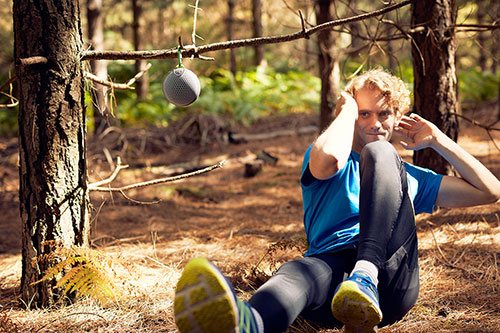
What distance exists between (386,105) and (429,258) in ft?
4.56

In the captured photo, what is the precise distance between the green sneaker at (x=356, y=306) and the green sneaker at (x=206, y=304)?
40 cm

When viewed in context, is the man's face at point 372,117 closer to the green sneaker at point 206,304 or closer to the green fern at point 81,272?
the green sneaker at point 206,304

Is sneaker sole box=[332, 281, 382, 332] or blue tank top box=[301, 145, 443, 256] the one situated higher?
blue tank top box=[301, 145, 443, 256]

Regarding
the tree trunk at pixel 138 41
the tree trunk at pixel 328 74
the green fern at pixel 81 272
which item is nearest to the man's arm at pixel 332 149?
the green fern at pixel 81 272

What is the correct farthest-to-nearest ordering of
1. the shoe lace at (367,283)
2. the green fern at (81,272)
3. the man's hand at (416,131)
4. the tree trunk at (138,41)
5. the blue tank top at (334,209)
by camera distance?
the tree trunk at (138,41)
the man's hand at (416,131)
the green fern at (81,272)
the blue tank top at (334,209)
the shoe lace at (367,283)

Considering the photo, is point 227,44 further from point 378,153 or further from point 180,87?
point 378,153

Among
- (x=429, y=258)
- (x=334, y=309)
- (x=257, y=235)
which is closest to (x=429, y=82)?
(x=429, y=258)

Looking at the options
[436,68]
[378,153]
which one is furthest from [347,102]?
[436,68]

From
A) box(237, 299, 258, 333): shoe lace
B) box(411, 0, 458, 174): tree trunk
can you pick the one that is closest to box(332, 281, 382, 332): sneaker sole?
box(237, 299, 258, 333): shoe lace

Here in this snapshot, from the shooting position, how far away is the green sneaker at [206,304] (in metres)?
1.56

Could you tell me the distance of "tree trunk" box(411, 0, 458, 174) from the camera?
360 cm

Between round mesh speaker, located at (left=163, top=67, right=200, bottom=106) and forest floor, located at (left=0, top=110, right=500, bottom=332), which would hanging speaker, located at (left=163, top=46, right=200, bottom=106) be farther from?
forest floor, located at (left=0, top=110, right=500, bottom=332)

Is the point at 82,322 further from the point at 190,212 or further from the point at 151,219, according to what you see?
the point at 190,212

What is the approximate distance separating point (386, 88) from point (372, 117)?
0.55 feet
